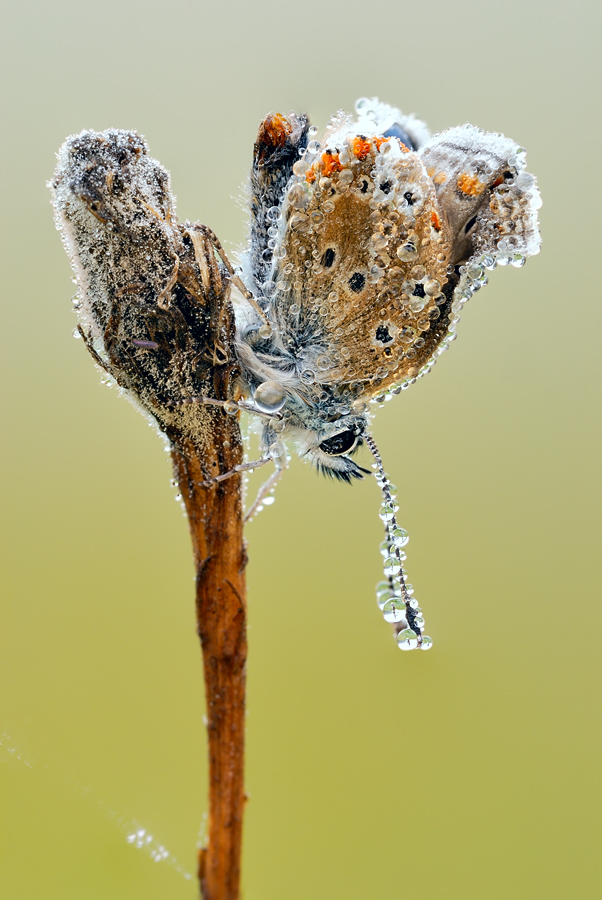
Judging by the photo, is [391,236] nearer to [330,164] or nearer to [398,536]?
[330,164]

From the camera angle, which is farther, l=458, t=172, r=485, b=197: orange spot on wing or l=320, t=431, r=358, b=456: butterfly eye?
l=320, t=431, r=358, b=456: butterfly eye

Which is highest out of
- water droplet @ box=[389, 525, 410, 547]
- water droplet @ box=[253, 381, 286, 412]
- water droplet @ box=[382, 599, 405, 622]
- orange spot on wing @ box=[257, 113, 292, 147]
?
orange spot on wing @ box=[257, 113, 292, 147]

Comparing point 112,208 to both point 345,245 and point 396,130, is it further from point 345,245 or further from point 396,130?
point 396,130

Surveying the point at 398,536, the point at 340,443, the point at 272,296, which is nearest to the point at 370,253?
the point at 272,296

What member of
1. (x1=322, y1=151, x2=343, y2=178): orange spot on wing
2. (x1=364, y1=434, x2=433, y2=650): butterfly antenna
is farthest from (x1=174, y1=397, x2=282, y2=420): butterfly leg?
(x1=322, y1=151, x2=343, y2=178): orange spot on wing

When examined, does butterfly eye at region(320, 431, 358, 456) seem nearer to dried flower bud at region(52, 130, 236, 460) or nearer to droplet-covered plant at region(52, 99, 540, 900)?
droplet-covered plant at region(52, 99, 540, 900)

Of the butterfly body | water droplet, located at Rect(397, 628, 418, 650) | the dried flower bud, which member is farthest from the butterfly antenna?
the dried flower bud

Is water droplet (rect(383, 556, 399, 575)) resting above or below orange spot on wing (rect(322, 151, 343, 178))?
below

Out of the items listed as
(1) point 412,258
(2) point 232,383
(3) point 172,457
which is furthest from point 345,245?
(3) point 172,457
